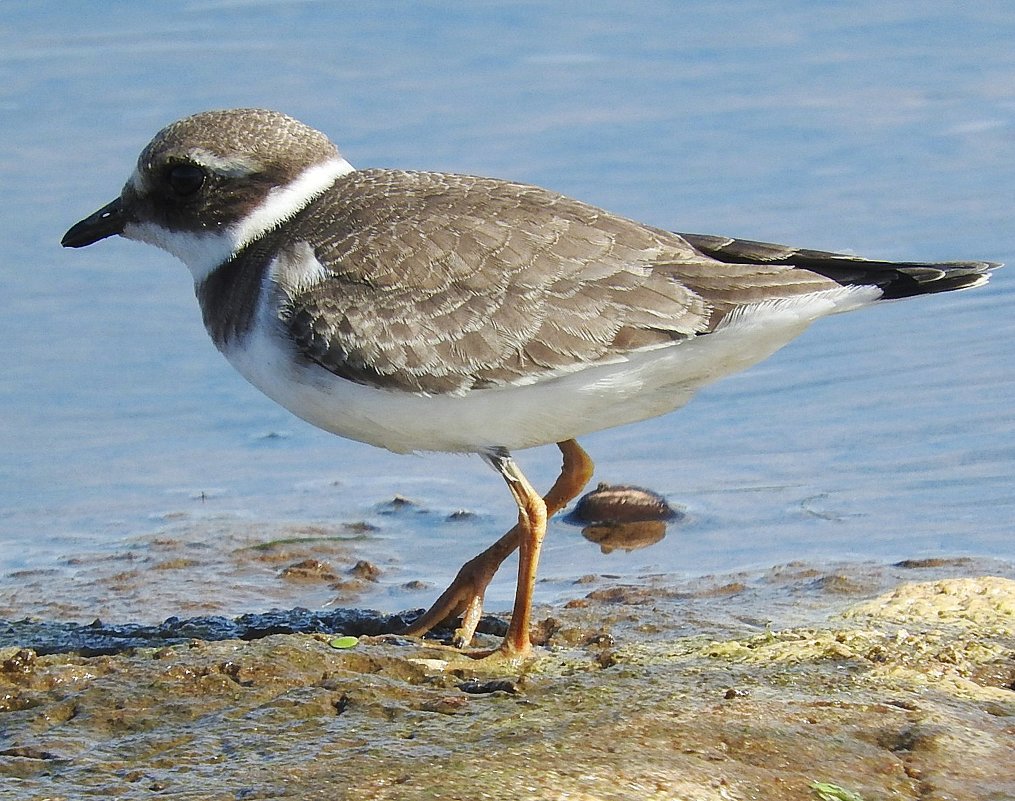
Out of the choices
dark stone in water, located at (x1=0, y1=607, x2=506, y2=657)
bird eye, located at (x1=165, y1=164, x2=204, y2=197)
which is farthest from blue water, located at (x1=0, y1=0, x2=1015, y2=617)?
bird eye, located at (x1=165, y1=164, x2=204, y2=197)

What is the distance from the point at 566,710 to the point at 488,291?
69.6 inches

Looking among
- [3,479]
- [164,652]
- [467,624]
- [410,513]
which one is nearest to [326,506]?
[410,513]

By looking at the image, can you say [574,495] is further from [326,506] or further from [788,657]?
[326,506]

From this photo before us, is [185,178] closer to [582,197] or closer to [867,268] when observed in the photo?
[867,268]

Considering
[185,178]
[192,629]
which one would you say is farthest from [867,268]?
[192,629]

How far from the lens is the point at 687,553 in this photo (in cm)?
779

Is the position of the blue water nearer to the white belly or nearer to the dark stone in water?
the dark stone in water

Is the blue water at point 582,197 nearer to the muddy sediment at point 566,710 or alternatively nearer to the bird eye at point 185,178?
the muddy sediment at point 566,710

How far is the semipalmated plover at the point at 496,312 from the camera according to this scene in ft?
19.8

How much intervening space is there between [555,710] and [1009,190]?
756 centimetres

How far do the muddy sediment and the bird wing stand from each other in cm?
106

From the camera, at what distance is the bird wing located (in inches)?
237

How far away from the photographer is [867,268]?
6273 millimetres

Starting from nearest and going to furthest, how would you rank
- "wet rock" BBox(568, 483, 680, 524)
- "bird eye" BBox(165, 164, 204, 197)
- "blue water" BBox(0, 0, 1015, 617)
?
"bird eye" BBox(165, 164, 204, 197) < "wet rock" BBox(568, 483, 680, 524) < "blue water" BBox(0, 0, 1015, 617)
